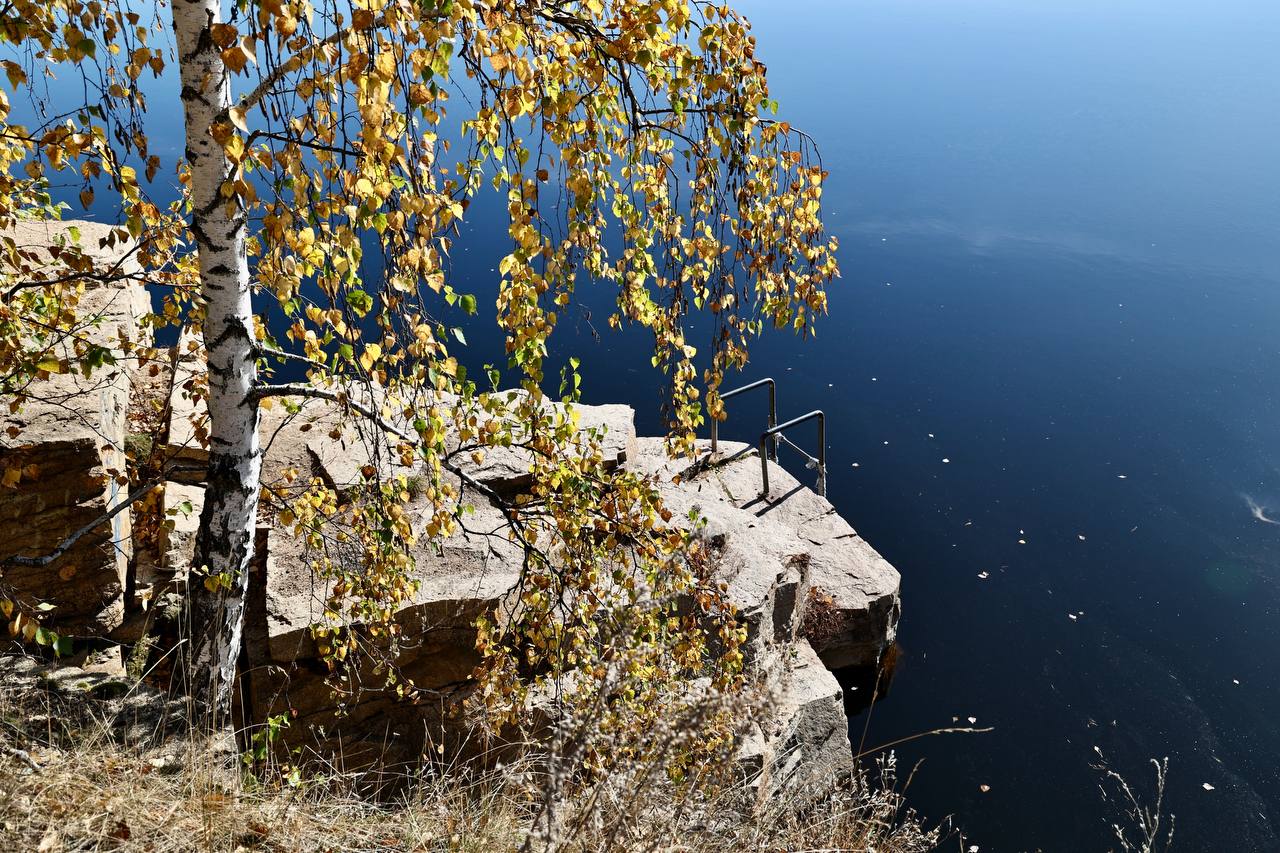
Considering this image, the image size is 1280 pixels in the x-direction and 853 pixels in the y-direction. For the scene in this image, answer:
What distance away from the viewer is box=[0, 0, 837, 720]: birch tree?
282 centimetres

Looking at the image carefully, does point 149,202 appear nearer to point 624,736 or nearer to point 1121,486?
point 624,736

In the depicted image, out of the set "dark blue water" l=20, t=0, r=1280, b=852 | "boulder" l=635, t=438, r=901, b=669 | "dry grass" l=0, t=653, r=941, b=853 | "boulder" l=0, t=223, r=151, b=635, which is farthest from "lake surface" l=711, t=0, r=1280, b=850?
"boulder" l=0, t=223, r=151, b=635

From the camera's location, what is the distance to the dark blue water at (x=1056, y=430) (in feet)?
37.6

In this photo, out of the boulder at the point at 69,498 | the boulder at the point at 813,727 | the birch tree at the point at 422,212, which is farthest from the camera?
the boulder at the point at 813,727

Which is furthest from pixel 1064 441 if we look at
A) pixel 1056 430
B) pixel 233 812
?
pixel 233 812

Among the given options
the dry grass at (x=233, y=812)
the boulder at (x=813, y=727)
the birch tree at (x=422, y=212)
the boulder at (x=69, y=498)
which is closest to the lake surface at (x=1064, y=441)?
the boulder at (x=813, y=727)

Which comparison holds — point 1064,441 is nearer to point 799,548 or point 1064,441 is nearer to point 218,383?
point 799,548

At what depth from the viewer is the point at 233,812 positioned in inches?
134

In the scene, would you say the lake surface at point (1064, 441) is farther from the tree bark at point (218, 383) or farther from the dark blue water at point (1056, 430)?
the tree bark at point (218, 383)

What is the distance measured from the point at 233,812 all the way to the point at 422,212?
221 cm

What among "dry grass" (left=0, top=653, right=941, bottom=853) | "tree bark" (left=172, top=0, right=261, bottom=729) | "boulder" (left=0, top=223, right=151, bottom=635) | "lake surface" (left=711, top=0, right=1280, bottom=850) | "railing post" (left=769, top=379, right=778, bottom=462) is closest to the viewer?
"dry grass" (left=0, top=653, right=941, bottom=853)

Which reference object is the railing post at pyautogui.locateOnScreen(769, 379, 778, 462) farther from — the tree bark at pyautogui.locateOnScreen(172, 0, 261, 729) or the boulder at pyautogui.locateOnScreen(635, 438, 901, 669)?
the tree bark at pyautogui.locateOnScreen(172, 0, 261, 729)

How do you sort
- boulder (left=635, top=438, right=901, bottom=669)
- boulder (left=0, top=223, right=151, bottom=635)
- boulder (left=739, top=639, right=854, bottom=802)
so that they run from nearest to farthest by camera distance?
boulder (left=0, top=223, right=151, bottom=635) → boulder (left=739, top=639, right=854, bottom=802) → boulder (left=635, top=438, right=901, bottom=669)

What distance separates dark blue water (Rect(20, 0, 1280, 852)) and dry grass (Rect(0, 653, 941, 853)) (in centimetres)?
636
